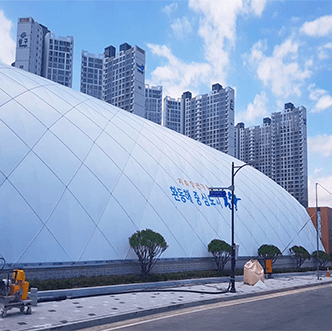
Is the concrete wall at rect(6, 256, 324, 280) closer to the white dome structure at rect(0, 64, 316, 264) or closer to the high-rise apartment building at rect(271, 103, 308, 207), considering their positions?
the white dome structure at rect(0, 64, 316, 264)

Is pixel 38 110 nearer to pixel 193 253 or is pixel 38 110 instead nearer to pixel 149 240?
pixel 149 240

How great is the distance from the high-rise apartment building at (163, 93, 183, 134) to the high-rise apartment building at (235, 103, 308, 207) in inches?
1068

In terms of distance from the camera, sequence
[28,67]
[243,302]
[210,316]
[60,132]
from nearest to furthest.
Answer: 1. [210,316]
2. [243,302]
3. [60,132]
4. [28,67]

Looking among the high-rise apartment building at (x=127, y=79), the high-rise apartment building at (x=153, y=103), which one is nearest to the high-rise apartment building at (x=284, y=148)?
the high-rise apartment building at (x=153, y=103)

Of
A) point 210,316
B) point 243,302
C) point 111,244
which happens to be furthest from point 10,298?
point 243,302

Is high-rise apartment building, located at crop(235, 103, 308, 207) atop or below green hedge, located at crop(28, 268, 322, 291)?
atop

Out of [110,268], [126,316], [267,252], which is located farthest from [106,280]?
[267,252]

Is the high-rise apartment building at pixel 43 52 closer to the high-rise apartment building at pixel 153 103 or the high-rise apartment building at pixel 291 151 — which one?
the high-rise apartment building at pixel 153 103

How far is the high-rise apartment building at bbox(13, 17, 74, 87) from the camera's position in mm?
112750

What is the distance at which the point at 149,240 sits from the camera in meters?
23.4

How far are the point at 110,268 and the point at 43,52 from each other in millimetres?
110111

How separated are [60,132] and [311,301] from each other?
17717mm

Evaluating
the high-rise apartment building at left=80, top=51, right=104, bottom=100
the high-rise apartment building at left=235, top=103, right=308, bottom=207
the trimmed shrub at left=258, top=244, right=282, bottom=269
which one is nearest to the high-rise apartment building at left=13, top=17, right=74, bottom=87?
the high-rise apartment building at left=80, top=51, right=104, bottom=100

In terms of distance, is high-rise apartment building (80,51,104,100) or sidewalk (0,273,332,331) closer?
sidewalk (0,273,332,331)
